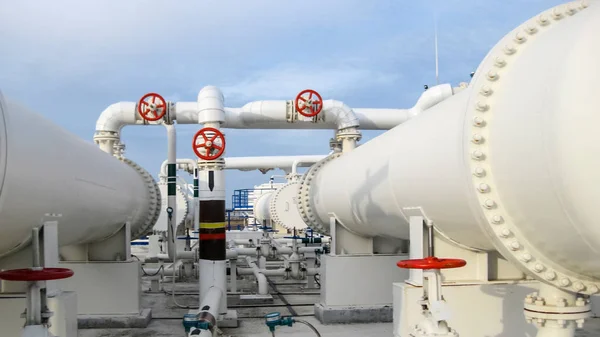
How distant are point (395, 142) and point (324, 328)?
3278 millimetres

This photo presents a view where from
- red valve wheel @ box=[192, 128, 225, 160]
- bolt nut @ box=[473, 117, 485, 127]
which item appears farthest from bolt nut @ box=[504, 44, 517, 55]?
red valve wheel @ box=[192, 128, 225, 160]

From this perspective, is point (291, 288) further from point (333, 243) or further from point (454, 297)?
point (454, 297)

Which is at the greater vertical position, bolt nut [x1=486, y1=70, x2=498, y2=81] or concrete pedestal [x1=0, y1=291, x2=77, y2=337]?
bolt nut [x1=486, y1=70, x2=498, y2=81]

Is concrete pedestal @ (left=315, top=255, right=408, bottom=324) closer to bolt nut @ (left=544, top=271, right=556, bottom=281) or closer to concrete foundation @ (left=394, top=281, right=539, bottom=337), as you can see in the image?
concrete foundation @ (left=394, top=281, right=539, bottom=337)

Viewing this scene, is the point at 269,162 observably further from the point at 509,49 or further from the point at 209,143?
the point at 509,49

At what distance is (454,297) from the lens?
3.93m

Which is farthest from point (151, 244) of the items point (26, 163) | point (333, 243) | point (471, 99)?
point (471, 99)

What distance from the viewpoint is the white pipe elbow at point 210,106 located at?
740cm

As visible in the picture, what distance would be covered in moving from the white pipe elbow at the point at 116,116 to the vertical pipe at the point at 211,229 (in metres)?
1.82

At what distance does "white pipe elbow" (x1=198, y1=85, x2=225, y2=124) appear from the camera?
7.40 meters

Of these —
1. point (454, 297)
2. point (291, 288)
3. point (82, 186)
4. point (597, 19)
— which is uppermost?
point (597, 19)

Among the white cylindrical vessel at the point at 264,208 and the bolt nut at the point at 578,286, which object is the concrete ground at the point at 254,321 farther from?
the white cylindrical vessel at the point at 264,208

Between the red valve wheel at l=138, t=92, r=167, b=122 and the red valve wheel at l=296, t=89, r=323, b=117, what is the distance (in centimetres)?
191

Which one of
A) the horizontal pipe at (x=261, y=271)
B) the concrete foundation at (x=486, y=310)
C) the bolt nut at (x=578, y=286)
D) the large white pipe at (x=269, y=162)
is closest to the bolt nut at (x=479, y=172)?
the bolt nut at (x=578, y=286)
